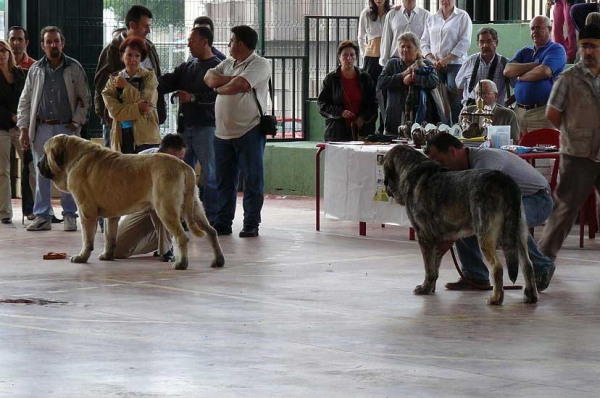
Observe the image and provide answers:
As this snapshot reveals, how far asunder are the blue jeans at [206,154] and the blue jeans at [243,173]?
127 millimetres

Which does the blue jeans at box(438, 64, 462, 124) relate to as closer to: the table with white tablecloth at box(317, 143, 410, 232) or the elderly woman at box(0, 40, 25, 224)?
the table with white tablecloth at box(317, 143, 410, 232)

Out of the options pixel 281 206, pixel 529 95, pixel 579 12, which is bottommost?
pixel 281 206

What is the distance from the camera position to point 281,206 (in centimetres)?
1658

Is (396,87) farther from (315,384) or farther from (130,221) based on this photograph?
(315,384)

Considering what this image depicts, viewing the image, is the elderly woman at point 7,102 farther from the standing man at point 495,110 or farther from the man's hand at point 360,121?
the standing man at point 495,110

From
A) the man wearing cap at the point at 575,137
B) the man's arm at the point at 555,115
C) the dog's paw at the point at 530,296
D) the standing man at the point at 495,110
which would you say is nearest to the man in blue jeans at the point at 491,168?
the dog's paw at the point at 530,296

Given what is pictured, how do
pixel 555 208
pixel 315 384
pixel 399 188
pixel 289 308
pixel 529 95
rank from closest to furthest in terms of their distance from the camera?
pixel 315 384
pixel 289 308
pixel 399 188
pixel 555 208
pixel 529 95

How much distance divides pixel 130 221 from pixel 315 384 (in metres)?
5.12

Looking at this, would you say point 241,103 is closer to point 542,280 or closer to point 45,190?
point 45,190

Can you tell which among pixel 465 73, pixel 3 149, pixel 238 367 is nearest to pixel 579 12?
pixel 465 73

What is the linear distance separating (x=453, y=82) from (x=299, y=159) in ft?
10.7

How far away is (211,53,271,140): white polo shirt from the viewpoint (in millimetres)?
12812

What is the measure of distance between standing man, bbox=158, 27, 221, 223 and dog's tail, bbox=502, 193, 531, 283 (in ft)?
16.3

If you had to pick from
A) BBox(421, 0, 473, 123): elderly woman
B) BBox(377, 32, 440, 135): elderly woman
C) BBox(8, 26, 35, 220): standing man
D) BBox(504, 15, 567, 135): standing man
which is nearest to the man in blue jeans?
BBox(377, 32, 440, 135): elderly woman
